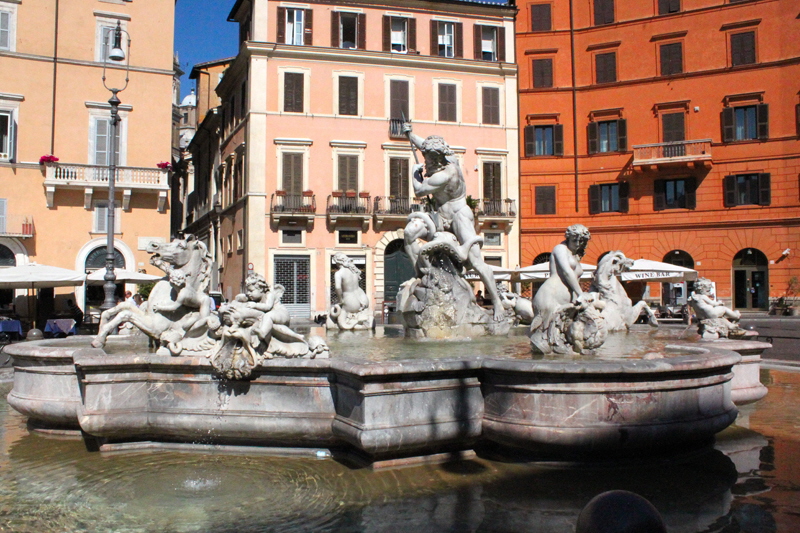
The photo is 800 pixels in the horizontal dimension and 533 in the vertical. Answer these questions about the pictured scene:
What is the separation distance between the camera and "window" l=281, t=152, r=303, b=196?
28.8m

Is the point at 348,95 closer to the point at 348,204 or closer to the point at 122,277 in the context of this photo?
the point at 348,204

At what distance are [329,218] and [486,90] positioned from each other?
9.63 metres

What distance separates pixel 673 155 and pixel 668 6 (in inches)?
268

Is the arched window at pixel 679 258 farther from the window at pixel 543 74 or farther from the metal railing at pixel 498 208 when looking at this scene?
the window at pixel 543 74

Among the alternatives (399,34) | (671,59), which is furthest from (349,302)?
(671,59)

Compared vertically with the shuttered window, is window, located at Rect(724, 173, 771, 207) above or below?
below

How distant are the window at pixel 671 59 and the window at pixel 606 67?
204 centimetres

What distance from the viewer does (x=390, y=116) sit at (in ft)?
99.1

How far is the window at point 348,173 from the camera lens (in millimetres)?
29547

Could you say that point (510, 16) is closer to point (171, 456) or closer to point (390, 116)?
point (390, 116)

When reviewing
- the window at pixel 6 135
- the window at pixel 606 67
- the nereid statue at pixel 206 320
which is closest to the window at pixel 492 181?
the window at pixel 606 67

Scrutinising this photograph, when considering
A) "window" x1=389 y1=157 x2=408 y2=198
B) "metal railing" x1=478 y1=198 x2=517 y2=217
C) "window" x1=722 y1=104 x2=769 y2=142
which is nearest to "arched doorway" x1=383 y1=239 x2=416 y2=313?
"window" x1=389 y1=157 x2=408 y2=198

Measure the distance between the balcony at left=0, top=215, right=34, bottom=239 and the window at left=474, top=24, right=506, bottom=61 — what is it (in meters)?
20.4

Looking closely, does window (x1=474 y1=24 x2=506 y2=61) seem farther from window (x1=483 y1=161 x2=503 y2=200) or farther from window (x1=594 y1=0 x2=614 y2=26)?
window (x1=483 y1=161 x2=503 y2=200)
